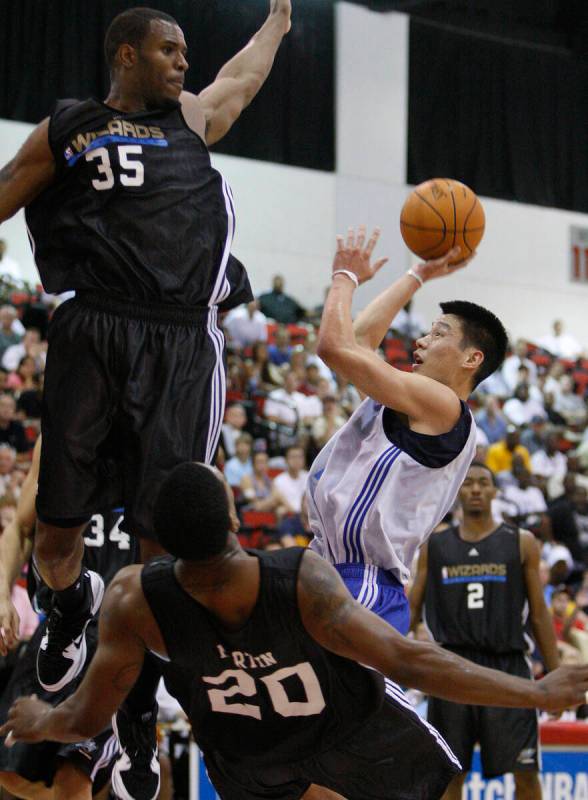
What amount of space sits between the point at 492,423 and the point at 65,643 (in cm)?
1462

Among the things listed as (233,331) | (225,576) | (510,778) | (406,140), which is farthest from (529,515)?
(225,576)

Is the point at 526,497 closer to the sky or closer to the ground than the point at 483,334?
closer to the ground

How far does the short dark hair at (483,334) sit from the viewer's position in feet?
18.5

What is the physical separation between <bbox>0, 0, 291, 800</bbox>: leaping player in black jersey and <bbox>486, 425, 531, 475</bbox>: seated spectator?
1371 cm

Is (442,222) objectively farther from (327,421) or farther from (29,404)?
(327,421)

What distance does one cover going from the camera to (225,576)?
3.95m

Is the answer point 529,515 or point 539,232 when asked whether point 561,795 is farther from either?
→ point 539,232

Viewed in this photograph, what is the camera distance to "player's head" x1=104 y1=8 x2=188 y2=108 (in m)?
4.95

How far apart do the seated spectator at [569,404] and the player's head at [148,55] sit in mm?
17360

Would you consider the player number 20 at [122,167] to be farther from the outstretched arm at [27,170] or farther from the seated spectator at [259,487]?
the seated spectator at [259,487]

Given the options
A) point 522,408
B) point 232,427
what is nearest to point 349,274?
point 232,427

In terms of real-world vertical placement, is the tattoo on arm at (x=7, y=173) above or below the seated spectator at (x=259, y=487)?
above

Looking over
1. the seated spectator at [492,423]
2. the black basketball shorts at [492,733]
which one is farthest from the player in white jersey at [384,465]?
the seated spectator at [492,423]

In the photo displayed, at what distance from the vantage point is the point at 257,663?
4.10 m
